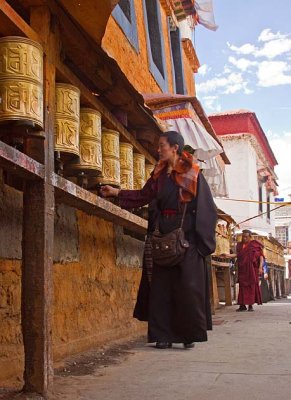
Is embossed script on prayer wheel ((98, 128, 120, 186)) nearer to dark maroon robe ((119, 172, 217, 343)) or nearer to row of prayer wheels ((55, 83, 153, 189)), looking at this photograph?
row of prayer wheels ((55, 83, 153, 189))

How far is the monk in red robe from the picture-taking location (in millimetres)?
10555

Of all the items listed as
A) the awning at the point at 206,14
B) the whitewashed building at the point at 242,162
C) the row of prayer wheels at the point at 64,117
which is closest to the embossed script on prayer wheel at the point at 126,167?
the row of prayer wheels at the point at 64,117

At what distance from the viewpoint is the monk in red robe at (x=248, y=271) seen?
10.6 metres

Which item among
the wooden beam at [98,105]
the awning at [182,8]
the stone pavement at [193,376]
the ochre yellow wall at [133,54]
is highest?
the awning at [182,8]

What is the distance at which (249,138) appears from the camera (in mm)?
22219

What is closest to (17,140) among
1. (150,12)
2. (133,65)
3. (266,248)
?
(133,65)

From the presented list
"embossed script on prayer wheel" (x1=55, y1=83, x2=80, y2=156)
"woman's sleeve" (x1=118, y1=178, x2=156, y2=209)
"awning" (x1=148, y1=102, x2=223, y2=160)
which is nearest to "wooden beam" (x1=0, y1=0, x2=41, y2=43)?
"embossed script on prayer wheel" (x1=55, y1=83, x2=80, y2=156)

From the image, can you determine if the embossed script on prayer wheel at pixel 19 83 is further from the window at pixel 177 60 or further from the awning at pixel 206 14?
the awning at pixel 206 14

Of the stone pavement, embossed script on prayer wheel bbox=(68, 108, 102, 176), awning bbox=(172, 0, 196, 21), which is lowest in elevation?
the stone pavement

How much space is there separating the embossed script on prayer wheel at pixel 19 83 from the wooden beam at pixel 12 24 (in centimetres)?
5

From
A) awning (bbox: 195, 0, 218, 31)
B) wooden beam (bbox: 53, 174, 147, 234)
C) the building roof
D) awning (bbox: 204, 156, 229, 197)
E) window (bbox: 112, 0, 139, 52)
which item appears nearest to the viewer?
wooden beam (bbox: 53, 174, 147, 234)

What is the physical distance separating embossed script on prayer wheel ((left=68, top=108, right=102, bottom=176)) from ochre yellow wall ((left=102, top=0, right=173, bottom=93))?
8.25 ft

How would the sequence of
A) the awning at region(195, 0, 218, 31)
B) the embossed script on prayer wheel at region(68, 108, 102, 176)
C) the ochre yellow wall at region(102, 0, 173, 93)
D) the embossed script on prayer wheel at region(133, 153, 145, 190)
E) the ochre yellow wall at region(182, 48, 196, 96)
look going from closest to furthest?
the embossed script on prayer wheel at region(68, 108, 102, 176) < the embossed script on prayer wheel at region(133, 153, 145, 190) < the ochre yellow wall at region(102, 0, 173, 93) < the ochre yellow wall at region(182, 48, 196, 96) < the awning at region(195, 0, 218, 31)

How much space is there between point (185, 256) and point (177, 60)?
24.5ft
